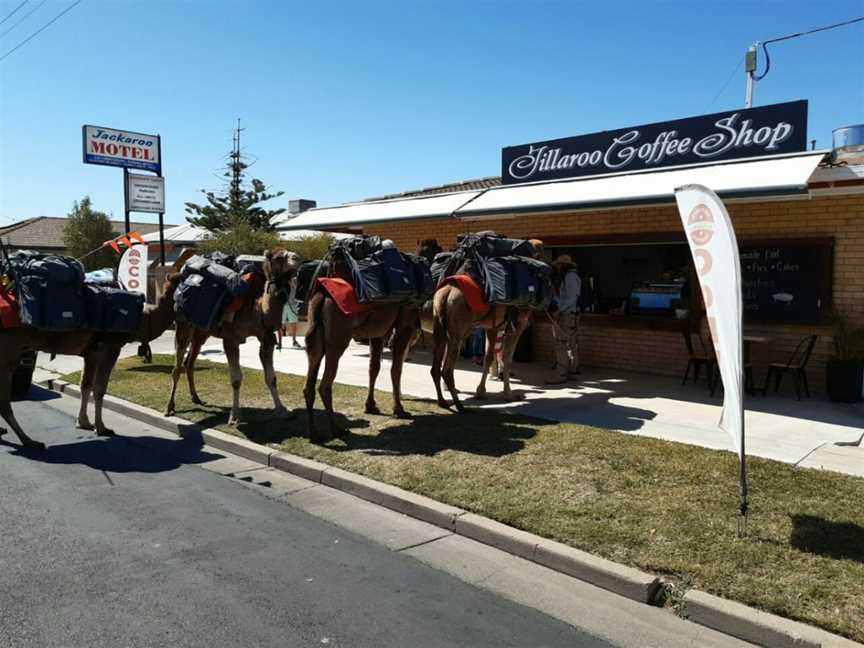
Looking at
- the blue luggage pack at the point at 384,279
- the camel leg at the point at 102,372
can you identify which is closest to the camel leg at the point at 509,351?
the blue luggage pack at the point at 384,279

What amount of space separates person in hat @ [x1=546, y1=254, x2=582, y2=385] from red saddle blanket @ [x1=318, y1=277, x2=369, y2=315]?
4699 millimetres

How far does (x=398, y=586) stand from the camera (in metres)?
4.30

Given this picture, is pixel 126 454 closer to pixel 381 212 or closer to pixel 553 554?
pixel 553 554

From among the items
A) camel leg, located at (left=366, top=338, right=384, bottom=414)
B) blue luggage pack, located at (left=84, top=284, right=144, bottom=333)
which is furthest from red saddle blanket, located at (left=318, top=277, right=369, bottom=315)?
blue luggage pack, located at (left=84, top=284, right=144, bottom=333)

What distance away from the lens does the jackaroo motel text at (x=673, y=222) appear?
9344mm

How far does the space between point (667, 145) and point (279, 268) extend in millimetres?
6518

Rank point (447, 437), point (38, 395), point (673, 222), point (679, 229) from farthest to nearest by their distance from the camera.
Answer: point (673, 222) < point (679, 229) < point (38, 395) < point (447, 437)

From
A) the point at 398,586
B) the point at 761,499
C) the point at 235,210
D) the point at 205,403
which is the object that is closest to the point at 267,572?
the point at 398,586

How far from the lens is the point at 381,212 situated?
46.1 ft

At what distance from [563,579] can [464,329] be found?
4521mm

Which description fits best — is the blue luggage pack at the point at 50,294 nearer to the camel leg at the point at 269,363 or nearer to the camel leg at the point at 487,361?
the camel leg at the point at 269,363

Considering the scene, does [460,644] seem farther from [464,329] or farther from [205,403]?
[205,403]

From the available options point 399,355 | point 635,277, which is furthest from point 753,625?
point 635,277

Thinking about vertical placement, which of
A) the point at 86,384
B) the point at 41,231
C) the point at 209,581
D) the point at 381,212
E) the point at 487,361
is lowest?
the point at 209,581
